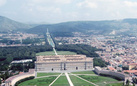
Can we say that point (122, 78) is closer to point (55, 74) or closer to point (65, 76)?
point (65, 76)

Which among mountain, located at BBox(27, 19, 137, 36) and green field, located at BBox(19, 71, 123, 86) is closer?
green field, located at BBox(19, 71, 123, 86)

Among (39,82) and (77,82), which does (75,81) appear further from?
(39,82)

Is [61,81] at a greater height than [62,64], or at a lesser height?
lesser

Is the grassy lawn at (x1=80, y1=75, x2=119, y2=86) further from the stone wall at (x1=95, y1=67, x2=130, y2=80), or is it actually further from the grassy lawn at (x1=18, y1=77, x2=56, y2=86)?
the grassy lawn at (x1=18, y1=77, x2=56, y2=86)

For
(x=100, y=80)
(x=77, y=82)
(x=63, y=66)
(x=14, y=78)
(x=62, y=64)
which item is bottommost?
(x=77, y=82)

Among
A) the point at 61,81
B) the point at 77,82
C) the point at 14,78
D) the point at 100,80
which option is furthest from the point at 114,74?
the point at 14,78

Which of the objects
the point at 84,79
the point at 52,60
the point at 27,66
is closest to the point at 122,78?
the point at 84,79

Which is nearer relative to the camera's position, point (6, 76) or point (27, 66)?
point (6, 76)

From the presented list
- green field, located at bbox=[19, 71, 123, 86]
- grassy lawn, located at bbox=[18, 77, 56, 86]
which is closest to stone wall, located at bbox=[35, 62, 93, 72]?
green field, located at bbox=[19, 71, 123, 86]

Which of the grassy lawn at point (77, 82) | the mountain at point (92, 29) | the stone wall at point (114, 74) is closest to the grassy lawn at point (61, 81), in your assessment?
the grassy lawn at point (77, 82)

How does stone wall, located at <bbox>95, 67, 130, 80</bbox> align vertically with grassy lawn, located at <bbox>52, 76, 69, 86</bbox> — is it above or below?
above

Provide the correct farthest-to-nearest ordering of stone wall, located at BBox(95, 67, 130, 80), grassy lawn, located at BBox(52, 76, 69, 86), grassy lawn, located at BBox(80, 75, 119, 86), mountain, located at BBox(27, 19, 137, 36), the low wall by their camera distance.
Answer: mountain, located at BBox(27, 19, 137, 36) → stone wall, located at BBox(95, 67, 130, 80) → grassy lawn, located at BBox(80, 75, 119, 86) → grassy lawn, located at BBox(52, 76, 69, 86) → the low wall
